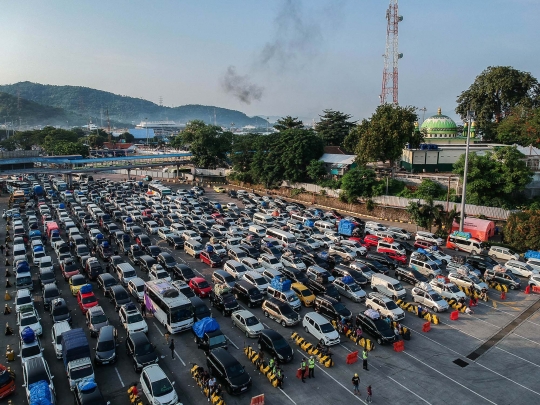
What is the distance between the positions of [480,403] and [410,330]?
639cm

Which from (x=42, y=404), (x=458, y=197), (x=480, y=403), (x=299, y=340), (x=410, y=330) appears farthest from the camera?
(x=458, y=197)

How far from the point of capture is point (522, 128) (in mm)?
53469

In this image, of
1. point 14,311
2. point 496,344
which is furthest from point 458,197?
point 14,311

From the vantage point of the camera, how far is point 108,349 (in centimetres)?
1902

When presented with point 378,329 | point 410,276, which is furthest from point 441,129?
point 378,329

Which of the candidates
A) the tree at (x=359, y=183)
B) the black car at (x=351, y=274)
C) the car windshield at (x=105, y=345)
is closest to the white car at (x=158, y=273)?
the car windshield at (x=105, y=345)

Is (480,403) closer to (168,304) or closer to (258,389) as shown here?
(258,389)

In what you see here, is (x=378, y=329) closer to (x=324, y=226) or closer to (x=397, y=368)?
(x=397, y=368)

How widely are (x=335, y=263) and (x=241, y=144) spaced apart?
47.0 meters

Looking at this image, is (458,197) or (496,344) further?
(458,197)

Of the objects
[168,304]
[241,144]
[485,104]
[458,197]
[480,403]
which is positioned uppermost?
[485,104]

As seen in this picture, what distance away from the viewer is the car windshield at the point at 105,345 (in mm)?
18953

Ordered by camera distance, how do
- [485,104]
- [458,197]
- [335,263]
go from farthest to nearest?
[485,104] < [458,197] < [335,263]

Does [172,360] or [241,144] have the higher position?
[241,144]
